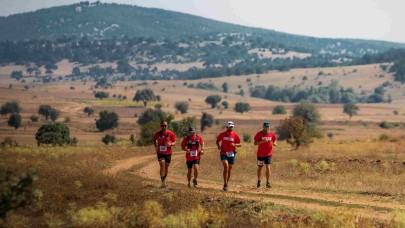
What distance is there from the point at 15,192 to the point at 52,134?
5031cm

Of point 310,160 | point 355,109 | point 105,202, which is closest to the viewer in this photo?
point 105,202

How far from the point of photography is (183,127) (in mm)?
61281

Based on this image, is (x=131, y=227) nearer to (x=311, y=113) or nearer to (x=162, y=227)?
(x=162, y=227)

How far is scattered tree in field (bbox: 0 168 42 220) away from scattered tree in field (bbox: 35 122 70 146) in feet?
154

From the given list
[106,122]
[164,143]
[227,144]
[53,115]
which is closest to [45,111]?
[53,115]

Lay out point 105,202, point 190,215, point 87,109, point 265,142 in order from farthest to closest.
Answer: point 87,109
point 265,142
point 105,202
point 190,215

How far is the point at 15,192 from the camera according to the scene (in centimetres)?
1287

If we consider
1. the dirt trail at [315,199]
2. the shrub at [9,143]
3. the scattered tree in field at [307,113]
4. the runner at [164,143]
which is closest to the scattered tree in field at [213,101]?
the scattered tree in field at [307,113]

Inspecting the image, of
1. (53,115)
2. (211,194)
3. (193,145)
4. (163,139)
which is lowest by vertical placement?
(53,115)

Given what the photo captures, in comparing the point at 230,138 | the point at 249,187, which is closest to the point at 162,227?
the point at 230,138

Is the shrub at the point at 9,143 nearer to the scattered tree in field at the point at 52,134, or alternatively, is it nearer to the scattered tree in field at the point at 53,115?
the scattered tree in field at the point at 52,134

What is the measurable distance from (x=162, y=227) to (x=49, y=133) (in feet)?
165

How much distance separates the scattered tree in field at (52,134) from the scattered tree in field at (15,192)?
46904 mm

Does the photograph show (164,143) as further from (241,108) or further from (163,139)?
(241,108)
